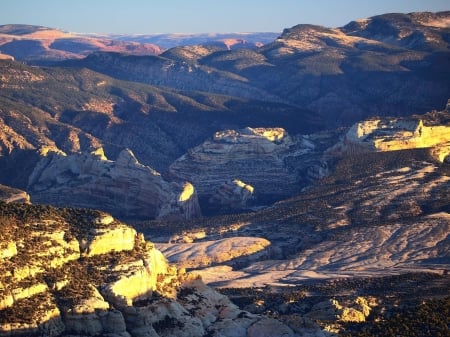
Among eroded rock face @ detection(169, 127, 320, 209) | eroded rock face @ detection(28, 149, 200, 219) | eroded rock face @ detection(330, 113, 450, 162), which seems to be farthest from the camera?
eroded rock face @ detection(330, 113, 450, 162)

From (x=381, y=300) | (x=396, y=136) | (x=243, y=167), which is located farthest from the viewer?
(x=243, y=167)

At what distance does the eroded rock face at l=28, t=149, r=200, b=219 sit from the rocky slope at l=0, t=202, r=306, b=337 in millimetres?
63631

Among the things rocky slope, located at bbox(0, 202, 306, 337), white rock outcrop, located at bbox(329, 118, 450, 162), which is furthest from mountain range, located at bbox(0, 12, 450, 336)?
white rock outcrop, located at bbox(329, 118, 450, 162)

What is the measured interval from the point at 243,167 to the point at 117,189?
22028 millimetres

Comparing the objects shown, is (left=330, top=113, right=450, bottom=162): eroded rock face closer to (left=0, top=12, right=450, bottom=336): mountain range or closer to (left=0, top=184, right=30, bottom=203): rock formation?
(left=0, top=12, right=450, bottom=336): mountain range

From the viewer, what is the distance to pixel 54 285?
5456 cm

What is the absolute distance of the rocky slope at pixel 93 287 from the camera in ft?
173

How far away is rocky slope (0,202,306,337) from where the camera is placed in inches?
2076

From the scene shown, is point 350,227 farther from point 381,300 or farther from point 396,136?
point 396,136

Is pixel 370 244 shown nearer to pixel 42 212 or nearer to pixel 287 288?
pixel 287 288

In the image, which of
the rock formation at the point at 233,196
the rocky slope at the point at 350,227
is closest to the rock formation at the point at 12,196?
the rocky slope at the point at 350,227

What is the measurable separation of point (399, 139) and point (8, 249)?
98.9m

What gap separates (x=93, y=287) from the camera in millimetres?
55375

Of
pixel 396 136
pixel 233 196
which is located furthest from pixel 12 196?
pixel 396 136
